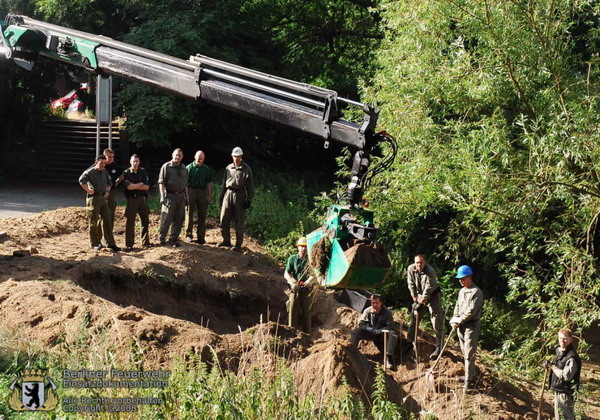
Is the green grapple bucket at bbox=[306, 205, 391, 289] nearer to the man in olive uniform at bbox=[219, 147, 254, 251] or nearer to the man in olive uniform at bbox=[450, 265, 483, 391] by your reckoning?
the man in olive uniform at bbox=[450, 265, 483, 391]

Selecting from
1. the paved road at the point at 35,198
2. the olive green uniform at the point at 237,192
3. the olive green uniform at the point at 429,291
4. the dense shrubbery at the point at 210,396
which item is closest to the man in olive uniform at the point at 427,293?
the olive green uniform at the point at 429,291

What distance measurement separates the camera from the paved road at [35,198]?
2066 centimetres

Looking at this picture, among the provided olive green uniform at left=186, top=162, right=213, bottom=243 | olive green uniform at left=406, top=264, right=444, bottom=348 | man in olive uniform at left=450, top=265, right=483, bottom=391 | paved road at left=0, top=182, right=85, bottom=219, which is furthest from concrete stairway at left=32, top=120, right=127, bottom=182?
man in olive uniform at left=450, top=265, right=483, bottom=391

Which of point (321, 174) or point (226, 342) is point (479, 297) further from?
point (321, 174)

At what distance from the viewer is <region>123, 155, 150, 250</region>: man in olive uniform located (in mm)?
15219

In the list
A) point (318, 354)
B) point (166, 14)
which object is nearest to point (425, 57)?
point (318, 354)

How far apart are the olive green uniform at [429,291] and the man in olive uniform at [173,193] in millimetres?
4874

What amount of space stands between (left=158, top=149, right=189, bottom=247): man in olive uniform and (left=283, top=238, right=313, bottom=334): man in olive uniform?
322 centimetres

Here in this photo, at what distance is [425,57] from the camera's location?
15.9 meters

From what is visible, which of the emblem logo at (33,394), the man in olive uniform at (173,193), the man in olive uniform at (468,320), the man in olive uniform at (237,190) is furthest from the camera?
the man in olive uniform at (237,190)

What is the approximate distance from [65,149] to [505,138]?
53.9 ft

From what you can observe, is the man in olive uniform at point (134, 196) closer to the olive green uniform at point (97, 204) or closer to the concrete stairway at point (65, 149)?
the olive green uniform at point (97, 204)

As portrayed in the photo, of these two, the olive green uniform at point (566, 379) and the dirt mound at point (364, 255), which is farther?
the olive green uniform at point (566, 379)

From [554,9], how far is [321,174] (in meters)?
11.6
